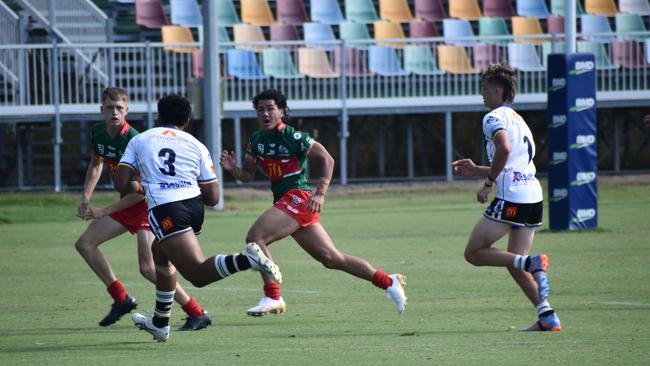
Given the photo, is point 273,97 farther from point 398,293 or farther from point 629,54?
point 629,54

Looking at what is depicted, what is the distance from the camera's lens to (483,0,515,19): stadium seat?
32.7 meters

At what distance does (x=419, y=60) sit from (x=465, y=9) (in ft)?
13.5

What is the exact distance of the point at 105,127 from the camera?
10828 mm

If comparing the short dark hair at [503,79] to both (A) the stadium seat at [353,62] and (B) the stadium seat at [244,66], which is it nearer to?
(B) the stadium seat at [244,66]

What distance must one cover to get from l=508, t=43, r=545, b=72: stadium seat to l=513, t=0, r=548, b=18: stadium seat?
3.99m

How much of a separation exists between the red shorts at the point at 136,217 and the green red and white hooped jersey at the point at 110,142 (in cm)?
45

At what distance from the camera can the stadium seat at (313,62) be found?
28.1 m

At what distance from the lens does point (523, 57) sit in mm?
28656

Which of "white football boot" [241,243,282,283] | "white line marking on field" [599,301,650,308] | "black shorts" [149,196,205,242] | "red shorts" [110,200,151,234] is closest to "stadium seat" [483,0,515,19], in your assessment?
"white line marking on field" [599,301,650,308]

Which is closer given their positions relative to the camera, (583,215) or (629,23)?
(583,215)

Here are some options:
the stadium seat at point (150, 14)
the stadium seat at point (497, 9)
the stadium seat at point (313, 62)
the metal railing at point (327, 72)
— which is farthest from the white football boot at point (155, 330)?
Result: the stadium seat at point (497, 9)

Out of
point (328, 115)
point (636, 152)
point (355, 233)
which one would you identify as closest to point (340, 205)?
point (328, 115)

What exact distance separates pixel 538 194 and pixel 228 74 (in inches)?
739

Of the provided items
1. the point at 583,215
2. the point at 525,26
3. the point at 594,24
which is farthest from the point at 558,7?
the point at 583,215
